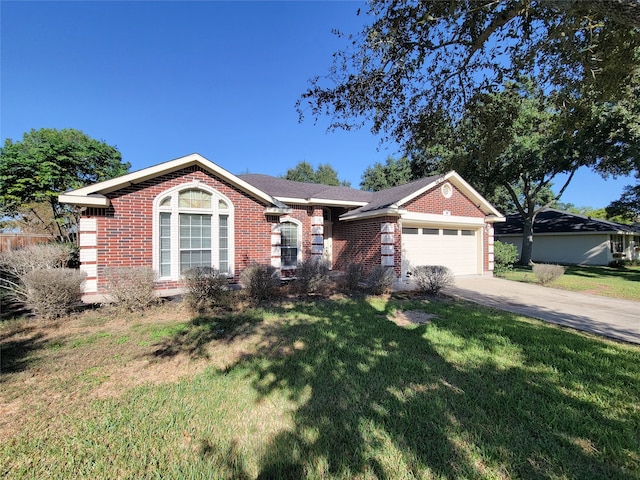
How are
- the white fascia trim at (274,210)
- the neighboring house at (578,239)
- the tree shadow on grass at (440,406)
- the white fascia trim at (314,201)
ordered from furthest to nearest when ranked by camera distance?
the neighboring house at (578,239) < the white fascia trim at (314,201) < the white fascia trim at (274,210) < the tree shadow on grass at (440,406)

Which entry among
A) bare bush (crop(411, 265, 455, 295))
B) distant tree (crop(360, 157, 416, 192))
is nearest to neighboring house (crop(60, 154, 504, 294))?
bare bush (crop(411, 265, 455, 295))

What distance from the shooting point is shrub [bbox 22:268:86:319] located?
6219 mm

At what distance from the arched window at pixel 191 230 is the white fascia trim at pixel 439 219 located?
24.3 feet

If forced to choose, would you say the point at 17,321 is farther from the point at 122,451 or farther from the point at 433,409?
the point at 433,409

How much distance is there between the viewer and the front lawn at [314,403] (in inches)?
97.3

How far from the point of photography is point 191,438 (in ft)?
9.02

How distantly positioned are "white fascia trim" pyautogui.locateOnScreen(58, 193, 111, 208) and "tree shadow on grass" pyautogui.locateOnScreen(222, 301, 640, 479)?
6.42 metres

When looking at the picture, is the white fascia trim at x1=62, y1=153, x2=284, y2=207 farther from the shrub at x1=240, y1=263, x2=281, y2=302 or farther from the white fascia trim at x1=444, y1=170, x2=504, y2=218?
the white fascia trim at x1=444, y1=170, x2=504, y2=218

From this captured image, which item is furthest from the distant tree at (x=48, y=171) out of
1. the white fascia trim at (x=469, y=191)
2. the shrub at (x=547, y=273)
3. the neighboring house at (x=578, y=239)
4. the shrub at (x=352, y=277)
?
the neighboring house at (x=578, y=239)

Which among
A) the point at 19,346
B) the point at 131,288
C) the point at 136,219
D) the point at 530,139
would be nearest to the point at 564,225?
the point at 530,139

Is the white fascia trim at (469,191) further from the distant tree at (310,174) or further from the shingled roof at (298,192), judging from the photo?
the distant tree at (310,174)

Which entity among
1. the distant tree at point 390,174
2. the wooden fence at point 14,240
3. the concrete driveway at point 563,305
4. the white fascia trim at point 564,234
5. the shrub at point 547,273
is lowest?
the concrete driveway at point 563,305

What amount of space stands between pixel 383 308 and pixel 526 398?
4303mm

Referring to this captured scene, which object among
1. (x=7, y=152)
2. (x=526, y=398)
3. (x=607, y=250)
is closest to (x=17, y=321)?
(x=526, y=398)
